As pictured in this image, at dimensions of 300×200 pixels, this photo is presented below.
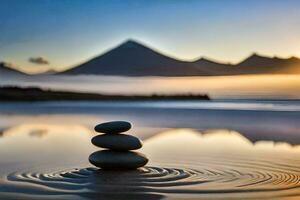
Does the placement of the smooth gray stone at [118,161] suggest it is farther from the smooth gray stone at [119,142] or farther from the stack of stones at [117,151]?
the smooth gray stone at [119,142]

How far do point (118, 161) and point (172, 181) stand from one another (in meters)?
1.29

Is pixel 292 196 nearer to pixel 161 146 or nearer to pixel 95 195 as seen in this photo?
pixel 95 195

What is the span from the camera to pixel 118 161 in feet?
31.7

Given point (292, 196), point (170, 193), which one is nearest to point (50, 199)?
point (170, 193)

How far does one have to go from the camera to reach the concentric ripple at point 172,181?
7879 mm

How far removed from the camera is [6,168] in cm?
996

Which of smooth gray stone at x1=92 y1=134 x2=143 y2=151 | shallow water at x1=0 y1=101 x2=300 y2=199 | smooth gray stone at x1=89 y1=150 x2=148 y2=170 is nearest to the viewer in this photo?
shallow water at x1=0 y1=101 x2=300 y2=199

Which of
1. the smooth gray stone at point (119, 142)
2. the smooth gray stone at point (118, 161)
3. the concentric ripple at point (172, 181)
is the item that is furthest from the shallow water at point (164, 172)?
the smooth gray stone at point (119, 142)

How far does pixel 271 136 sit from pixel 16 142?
21.1 feet

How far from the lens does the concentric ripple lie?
7879 millimetres

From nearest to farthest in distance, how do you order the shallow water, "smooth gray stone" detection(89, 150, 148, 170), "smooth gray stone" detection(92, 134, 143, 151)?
the shallow water
"smooth gray stone" detection(89, 150, 148, 170)
"smooth gray stone" detection(92, 134, 143, 151)

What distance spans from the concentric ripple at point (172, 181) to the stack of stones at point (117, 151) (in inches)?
5.5

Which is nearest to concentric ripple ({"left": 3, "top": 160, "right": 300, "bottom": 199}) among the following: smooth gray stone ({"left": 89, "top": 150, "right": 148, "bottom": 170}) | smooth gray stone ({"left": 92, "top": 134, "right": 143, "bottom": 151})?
smooth gray stone ({"left": 89, "top": 150, "right": 148, "bottom": 170})

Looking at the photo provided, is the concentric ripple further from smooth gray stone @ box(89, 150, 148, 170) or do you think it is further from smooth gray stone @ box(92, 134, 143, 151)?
smooth gray stone @ box(92, 134, 143, 151)
